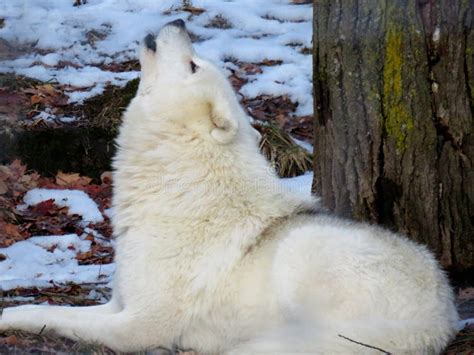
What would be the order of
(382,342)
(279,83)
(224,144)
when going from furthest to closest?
(279,83)
(224,144)
(382,342)

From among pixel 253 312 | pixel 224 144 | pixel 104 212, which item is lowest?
pixel 104 212

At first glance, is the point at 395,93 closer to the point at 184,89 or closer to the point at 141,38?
the point at 184,89

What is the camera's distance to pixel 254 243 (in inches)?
208

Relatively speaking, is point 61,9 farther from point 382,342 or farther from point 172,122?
point 382,342

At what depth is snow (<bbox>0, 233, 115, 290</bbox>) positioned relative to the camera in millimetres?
6457

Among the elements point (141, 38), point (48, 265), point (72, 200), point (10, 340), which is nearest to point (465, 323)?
point (10, 340)

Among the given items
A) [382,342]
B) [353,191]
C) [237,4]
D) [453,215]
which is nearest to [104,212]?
[353,191]

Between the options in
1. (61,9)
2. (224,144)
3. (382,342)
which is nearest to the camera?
(382,342)

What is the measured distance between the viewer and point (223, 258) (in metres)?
5.21

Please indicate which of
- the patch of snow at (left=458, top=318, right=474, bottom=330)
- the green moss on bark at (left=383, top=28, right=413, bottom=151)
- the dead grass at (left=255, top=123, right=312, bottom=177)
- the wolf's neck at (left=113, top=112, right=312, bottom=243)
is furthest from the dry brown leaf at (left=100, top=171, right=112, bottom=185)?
the patch of snow at (left=458, top=318, right=474, bottom=330)

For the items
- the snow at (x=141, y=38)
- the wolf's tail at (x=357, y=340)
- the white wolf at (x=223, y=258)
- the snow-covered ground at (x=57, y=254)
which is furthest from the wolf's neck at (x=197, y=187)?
the snow at (x=141, y=38)

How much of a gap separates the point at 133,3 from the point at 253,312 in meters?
7.84

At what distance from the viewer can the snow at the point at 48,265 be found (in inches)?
254

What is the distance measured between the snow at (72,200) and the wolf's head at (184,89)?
8.75ft
